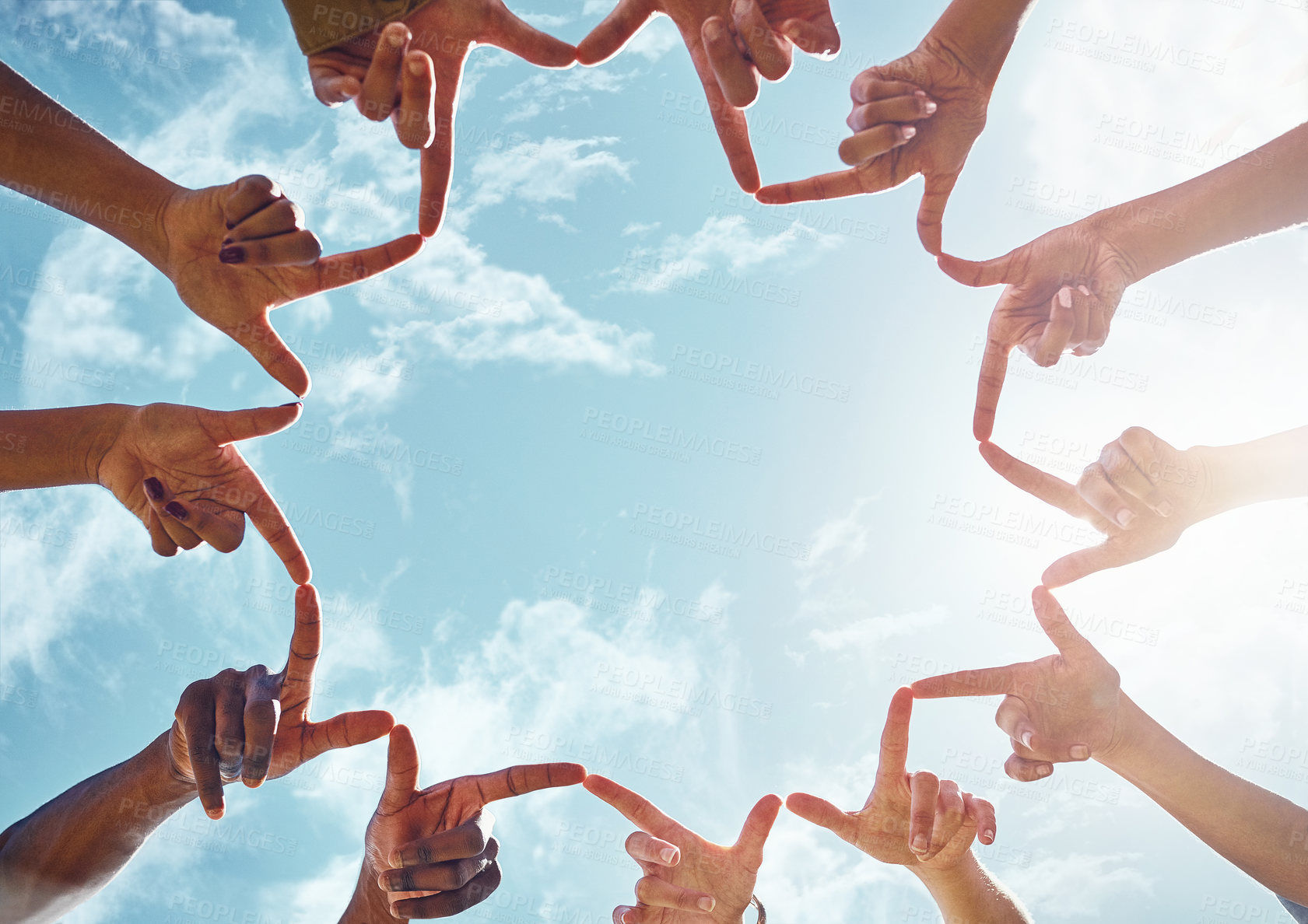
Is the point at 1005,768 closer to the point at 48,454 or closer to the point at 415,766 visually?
the point at 415,766

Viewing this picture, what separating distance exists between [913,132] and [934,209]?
695 mm

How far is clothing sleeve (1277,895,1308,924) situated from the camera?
511 centimetres

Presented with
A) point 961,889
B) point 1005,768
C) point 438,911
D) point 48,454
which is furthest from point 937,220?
point 48,454

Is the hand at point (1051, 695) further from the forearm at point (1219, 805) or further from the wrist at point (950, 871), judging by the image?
the wrist at point (950, 871)

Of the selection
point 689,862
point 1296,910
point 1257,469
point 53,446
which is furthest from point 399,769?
point 1296,910

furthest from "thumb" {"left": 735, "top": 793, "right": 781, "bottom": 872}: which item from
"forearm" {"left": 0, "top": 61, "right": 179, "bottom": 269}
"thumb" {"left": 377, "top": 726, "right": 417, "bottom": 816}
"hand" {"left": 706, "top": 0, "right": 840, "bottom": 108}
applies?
"forearm" {"left": 0, "top": 61, "right": 179, "bottom": 269}

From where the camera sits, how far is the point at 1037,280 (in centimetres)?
501

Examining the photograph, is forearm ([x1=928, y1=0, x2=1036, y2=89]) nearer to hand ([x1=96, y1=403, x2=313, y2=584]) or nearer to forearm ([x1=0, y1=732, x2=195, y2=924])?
hand ([x1=96, y1=403, x2=313, y2=584])

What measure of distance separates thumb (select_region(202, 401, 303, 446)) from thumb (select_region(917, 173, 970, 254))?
4.53 m

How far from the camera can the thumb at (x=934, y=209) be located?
4.87 meters

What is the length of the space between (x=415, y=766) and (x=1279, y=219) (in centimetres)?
732

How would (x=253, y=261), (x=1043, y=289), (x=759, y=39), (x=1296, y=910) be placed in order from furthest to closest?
(x=1296, y=910) → (x=1043, y=289) → (x=759, y=39) → (x=253, y=261)

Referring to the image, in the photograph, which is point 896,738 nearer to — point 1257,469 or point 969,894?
point 969,894

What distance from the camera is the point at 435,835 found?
13.8 feet
